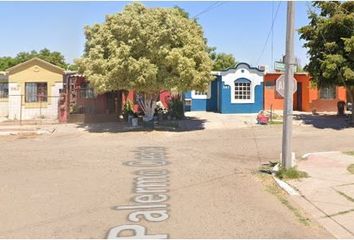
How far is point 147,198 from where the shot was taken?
27.2 ft

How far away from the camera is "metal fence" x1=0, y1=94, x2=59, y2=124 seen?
1090 inches

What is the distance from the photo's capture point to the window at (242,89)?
98.7 feet

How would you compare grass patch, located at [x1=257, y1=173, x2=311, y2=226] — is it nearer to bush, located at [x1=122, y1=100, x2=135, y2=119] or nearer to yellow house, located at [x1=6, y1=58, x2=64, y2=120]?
bush, located at [x1=122, y1=100, x2=135, y2=119]

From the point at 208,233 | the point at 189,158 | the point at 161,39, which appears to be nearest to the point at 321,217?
the point at 208,233

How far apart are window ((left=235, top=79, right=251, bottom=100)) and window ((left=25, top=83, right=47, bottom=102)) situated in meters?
12.3

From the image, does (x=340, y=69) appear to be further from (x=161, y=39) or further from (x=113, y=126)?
(x=113, y=126)

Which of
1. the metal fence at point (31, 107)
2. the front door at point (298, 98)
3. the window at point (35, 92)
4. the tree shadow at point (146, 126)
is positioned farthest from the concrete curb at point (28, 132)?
the front door at point (298, 98)

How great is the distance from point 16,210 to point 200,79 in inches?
550

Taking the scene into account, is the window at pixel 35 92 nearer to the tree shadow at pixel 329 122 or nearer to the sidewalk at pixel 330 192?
the tree shadow at pixel 329 122

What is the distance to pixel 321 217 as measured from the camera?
7.15 metres

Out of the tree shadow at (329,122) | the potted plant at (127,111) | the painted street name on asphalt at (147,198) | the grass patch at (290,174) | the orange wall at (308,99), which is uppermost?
the orange wall at (308,99)

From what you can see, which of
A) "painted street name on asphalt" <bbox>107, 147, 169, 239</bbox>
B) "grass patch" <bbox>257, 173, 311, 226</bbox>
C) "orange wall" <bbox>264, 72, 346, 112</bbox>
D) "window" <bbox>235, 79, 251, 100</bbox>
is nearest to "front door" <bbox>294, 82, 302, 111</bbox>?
"orange wall" <bbox>264, 72, 346, 112</bbox>

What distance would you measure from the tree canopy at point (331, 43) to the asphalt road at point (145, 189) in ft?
14.8

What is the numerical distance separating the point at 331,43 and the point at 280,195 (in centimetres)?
1506
